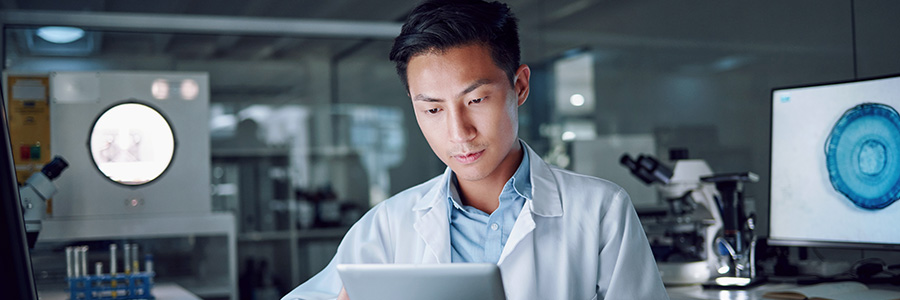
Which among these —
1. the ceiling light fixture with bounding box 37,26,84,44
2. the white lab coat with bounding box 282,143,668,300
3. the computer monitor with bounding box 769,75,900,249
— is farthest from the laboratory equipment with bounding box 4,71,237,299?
the ceiling light fixture with bounding box 37,26,84,44

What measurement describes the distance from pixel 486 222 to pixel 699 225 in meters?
1.28

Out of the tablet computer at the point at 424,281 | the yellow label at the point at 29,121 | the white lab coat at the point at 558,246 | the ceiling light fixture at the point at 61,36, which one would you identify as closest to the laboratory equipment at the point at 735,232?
the white lab coat at the point at 558,246

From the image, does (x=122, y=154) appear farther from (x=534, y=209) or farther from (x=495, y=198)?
(x=534, y=209)

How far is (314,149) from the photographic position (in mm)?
6680

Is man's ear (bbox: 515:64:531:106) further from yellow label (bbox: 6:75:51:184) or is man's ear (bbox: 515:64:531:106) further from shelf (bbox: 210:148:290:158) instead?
shelf (bbox: 210:148:290:158)

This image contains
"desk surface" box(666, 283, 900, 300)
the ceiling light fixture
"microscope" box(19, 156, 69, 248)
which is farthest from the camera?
the ceiling light fixture

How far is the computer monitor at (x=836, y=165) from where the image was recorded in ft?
6.61

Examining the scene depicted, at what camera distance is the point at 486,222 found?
4.83ft

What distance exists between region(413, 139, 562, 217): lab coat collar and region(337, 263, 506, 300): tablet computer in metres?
0.34

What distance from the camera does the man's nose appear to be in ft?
4.32

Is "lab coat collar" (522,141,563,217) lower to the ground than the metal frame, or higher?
lower

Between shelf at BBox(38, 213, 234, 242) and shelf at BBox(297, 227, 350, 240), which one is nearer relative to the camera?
shelf at BBox(38, 213, 234, 242)

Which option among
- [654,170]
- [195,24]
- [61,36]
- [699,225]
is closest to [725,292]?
[699,225]

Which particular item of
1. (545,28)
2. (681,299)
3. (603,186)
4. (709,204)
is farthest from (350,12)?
(603,186)
